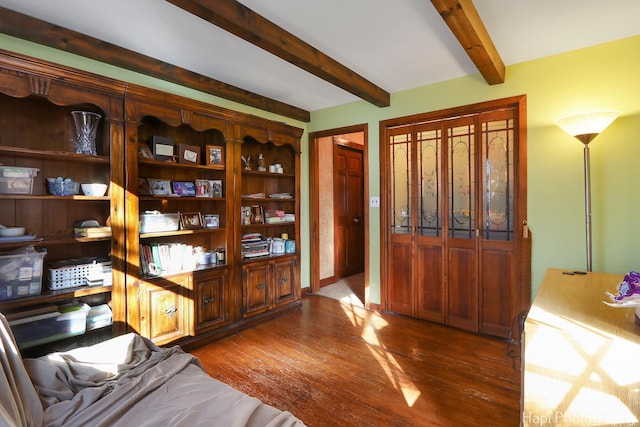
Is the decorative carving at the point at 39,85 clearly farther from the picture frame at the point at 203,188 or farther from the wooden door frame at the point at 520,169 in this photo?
the wooden door frame at the point at 520,169

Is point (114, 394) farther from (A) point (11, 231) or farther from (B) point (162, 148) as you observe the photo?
(B) point (162, 148)

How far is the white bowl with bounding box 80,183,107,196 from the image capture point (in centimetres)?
235

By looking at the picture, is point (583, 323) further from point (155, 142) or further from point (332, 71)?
point (155, 142)

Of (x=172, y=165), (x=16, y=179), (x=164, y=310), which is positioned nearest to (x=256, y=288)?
(x=164, y=310)

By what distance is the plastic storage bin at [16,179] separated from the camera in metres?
2.01

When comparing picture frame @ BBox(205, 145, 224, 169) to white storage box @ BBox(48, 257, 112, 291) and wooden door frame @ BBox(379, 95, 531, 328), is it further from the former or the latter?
wooden door frame @ BBox(379, 95, 531, 328)

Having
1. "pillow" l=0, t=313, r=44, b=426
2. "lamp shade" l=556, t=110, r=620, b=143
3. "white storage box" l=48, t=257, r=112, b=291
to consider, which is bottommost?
"pillow" l=0, t=313, r=44, b=426

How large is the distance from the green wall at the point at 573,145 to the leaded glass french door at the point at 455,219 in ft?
0.67

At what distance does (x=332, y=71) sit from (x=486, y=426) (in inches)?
110

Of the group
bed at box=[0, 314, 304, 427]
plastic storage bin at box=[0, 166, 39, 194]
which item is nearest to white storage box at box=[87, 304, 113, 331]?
bed at box=[0, 314, 304, 427]

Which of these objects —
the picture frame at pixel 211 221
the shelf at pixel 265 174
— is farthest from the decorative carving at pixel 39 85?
the shelf at pixel 265 174

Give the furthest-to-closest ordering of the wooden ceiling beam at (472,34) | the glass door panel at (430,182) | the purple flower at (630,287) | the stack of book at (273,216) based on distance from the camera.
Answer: the stack of book at (273,216) → the glass door panel at (430,182) → the wooden ceiling beam at (472,34) → the purple flower at (630,287)

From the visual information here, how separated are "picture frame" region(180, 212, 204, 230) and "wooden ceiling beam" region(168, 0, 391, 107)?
1.69m

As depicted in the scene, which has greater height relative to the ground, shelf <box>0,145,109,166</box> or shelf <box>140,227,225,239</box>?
shelf <box>0,145,109,166</box>
